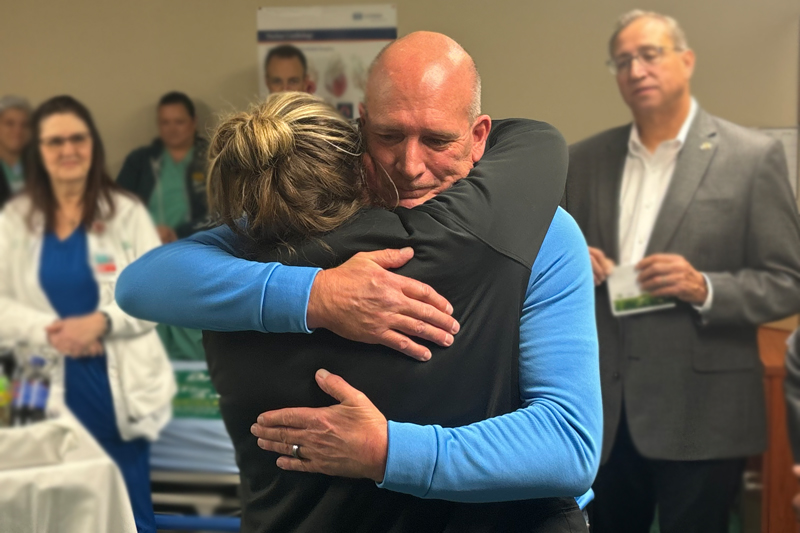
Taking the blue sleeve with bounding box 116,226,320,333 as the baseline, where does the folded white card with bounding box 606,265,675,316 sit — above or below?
below

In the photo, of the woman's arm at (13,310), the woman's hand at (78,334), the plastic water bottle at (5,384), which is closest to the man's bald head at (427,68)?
the woman's hand at (78,334)

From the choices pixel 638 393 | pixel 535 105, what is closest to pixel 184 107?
pixel 535 105

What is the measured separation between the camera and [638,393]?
1.90m

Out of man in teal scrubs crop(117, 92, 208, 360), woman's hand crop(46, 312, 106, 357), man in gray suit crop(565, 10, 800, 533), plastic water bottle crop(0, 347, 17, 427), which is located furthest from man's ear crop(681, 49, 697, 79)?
plastic water bottle crop(0, 347, 17, 427)

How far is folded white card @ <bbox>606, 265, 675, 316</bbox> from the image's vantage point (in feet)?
6.26

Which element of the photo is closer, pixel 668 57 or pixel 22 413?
pixel 668 57

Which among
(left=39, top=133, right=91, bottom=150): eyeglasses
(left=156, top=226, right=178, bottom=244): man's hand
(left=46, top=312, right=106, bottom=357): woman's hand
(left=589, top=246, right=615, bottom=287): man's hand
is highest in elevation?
(left=39, top=133, right=91, bottom=150): eyeglasses

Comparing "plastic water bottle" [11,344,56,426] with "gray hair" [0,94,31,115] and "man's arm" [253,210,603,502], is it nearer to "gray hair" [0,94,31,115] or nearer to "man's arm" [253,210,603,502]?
"gray hair" [0,94,31,115]

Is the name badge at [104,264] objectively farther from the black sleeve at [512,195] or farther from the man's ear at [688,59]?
the man's ear at [688,59]

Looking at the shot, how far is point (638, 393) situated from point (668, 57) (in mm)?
893

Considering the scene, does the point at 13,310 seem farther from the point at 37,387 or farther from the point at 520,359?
the point at 520,359

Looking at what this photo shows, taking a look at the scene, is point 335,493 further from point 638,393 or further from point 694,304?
point 694,304

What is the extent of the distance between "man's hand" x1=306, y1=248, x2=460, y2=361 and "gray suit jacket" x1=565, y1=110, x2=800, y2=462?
0.98 meters

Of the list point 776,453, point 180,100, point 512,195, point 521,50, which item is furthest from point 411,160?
point 776,453
